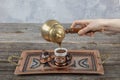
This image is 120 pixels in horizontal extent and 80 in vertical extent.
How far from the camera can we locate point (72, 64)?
1.33 metres

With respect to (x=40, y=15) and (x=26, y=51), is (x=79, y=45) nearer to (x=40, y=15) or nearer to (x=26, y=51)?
(x=26, y=51)

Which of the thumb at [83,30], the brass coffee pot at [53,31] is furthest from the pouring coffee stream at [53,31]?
the thumb at [83,30]

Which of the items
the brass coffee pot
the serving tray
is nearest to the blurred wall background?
the serving tray

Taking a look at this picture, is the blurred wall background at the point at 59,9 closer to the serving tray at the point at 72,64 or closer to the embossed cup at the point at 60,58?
the serving tray at the point at 72,64

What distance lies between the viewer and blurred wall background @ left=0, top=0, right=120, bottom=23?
9.62ft

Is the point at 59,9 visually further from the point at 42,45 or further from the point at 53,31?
the point at 53,31

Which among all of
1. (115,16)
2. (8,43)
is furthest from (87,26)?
(115,16)

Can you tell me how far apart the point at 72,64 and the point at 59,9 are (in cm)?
170

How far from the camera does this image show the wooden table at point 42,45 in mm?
1243

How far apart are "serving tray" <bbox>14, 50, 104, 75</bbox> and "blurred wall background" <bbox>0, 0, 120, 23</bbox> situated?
1.52m

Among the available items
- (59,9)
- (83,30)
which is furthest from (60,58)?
(59,9)

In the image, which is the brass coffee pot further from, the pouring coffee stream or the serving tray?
the serving tray

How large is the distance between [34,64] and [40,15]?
170 centimetres

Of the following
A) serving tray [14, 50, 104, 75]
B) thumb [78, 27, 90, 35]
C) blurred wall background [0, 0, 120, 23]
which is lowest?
serving tray [14, 50, 104, 75]
